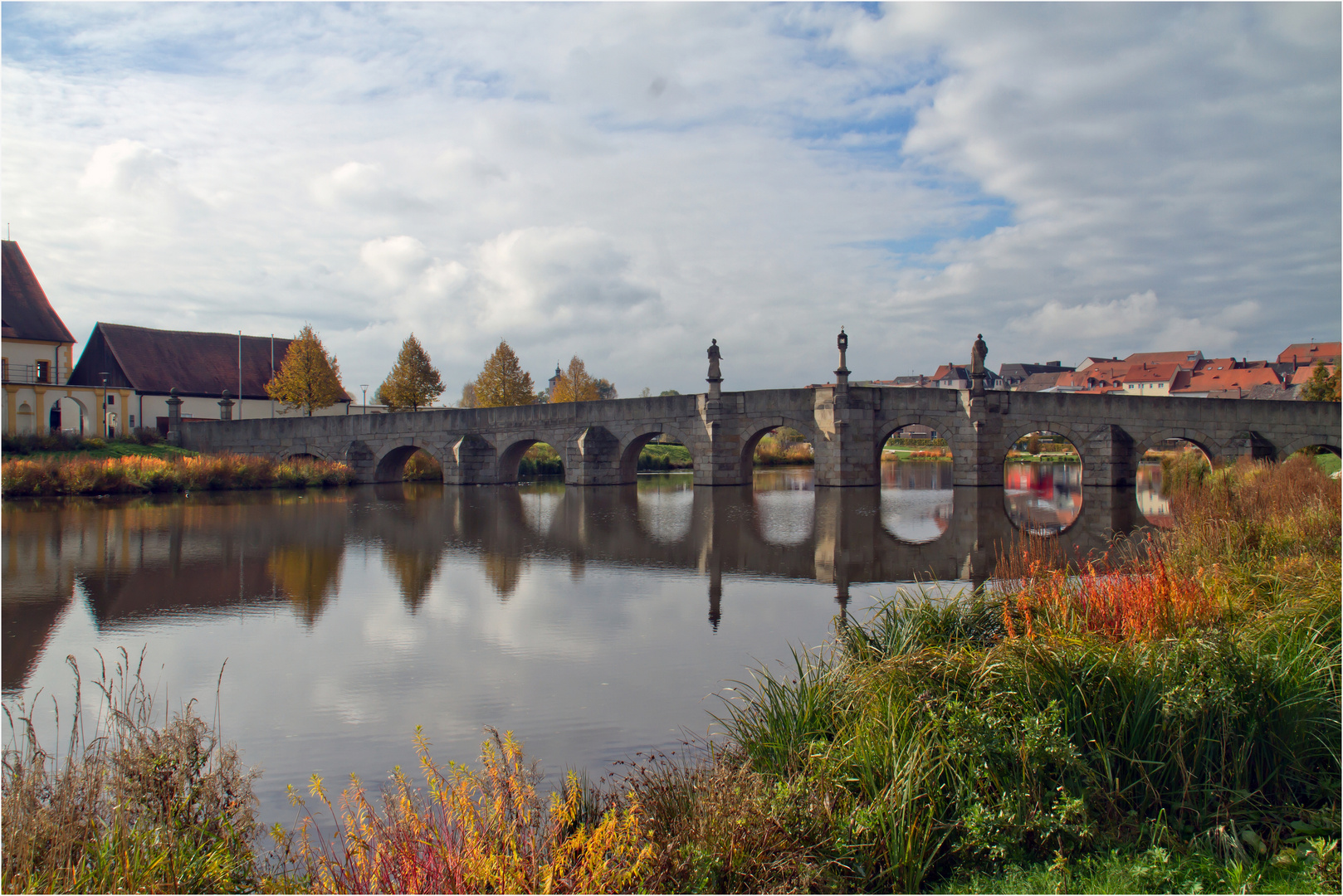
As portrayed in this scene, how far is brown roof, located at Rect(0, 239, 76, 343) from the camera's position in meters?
36.4

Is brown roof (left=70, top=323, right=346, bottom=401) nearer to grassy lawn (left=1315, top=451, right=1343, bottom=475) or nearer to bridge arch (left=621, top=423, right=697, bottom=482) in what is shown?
bridge arch (left=621, top=423, right=697, bottom=482)

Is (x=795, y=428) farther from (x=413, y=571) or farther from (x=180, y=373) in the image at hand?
(x=180, y=373)

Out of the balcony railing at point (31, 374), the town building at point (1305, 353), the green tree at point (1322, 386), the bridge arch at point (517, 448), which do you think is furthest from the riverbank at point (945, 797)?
the town building at point (1305, 353)

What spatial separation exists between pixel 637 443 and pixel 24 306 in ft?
→ 87.6

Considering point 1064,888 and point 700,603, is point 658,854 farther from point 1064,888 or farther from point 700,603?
point 700,603

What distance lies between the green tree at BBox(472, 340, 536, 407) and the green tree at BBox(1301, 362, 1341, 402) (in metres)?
36.4

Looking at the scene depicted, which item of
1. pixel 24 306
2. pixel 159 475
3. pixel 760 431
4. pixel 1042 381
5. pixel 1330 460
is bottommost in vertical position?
pixel 159 475

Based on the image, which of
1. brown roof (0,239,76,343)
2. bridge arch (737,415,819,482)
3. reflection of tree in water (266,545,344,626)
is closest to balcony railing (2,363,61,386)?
brown roof (0,239,76,343)

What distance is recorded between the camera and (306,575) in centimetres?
1252

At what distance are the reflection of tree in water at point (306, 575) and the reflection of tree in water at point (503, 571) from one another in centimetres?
204

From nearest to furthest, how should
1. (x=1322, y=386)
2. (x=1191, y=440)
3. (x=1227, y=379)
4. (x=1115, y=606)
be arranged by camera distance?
(x=1115, y=606) → (x=1191, y=440) → (x=1322, y=386) → (x=1227, y=379)

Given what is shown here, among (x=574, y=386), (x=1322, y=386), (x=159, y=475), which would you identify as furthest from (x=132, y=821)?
(x=574, y=386)

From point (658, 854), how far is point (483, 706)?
3.09 meters

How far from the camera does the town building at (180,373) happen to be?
134 ft
